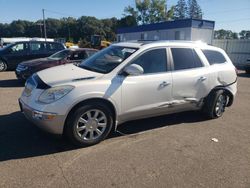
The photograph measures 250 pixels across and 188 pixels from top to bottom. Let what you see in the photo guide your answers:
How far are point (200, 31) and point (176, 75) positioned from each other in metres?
24.2

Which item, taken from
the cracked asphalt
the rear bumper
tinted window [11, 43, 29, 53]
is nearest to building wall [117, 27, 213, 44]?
tinted window [11, 43, 29, 53]

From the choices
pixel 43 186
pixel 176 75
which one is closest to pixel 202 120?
pixel 176 75

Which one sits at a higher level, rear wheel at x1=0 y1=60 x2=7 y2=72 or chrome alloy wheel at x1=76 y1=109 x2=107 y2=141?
chrome alloy wheel at x1=76 y1=109 x2=107 y2=141

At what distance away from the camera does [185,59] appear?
5445 mm

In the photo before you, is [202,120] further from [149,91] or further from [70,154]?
[70,154]

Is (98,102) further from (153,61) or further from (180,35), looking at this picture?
(180,35)

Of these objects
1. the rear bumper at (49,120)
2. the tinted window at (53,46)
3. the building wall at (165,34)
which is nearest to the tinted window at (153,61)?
the rear bumper at (49,120)

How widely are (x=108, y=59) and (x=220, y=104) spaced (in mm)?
2866

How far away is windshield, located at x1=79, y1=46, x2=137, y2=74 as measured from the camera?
4.74 meters

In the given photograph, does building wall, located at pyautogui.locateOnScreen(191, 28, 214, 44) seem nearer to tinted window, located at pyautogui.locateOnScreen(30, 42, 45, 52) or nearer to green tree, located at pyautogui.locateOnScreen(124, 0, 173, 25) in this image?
tinted window, located at pyautogui.locateOnScreen(30, 42, 45, 52)

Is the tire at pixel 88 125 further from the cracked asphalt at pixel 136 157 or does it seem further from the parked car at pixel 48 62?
the parked car at pixel 48 62

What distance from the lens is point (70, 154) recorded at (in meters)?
4.11

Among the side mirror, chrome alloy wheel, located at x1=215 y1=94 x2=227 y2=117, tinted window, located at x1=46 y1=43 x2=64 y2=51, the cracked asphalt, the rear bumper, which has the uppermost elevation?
the side mirror

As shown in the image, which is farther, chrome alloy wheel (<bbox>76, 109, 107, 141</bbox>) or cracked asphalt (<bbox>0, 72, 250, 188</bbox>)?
chrome alloy wheel (<bbox>76, 109, 107, 141</bbox>)
